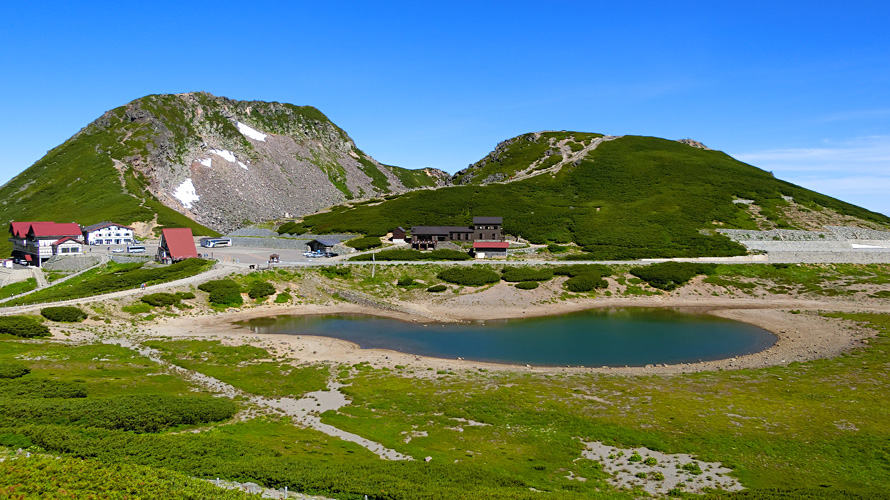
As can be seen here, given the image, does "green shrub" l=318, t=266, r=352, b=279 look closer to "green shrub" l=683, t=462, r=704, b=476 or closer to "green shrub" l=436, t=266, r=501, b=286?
"green shrub" l=436, t=266, r=501, b=286

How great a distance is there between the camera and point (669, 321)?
6912 cm

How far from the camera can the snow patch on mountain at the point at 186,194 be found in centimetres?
15950

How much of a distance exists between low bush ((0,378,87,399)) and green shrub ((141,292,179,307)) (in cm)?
3113

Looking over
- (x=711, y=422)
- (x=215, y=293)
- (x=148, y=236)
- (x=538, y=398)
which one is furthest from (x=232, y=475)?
(x=148, y=236)

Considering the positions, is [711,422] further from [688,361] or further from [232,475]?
[232,475]

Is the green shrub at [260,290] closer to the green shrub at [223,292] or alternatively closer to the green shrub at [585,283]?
the green shrub at [223,292]

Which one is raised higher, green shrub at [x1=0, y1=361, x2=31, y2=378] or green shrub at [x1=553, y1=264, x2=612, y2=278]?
green shrub at [x1=553, y1=264, x2=612, y2=278]

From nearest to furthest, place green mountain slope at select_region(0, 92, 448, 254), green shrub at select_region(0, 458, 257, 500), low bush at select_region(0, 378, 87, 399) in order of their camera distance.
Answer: green shrub at select_region(0, 458, 257, 500)
low bush at select_region(0, 378, 87, 399)
green mountain slope at select_region(0, 92, 448, 254)

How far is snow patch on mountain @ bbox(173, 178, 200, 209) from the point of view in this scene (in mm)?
159500

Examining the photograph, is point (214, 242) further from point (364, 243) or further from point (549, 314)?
point (549, 314)

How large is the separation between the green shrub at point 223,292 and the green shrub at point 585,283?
53839mm

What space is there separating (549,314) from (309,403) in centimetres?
4569

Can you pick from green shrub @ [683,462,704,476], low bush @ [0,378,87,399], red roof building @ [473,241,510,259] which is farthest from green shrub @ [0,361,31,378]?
red roof building @ [473,241,510,259]

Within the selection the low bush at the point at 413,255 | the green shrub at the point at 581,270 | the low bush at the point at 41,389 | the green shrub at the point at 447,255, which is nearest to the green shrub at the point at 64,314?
the low bush at the point at 41,389
